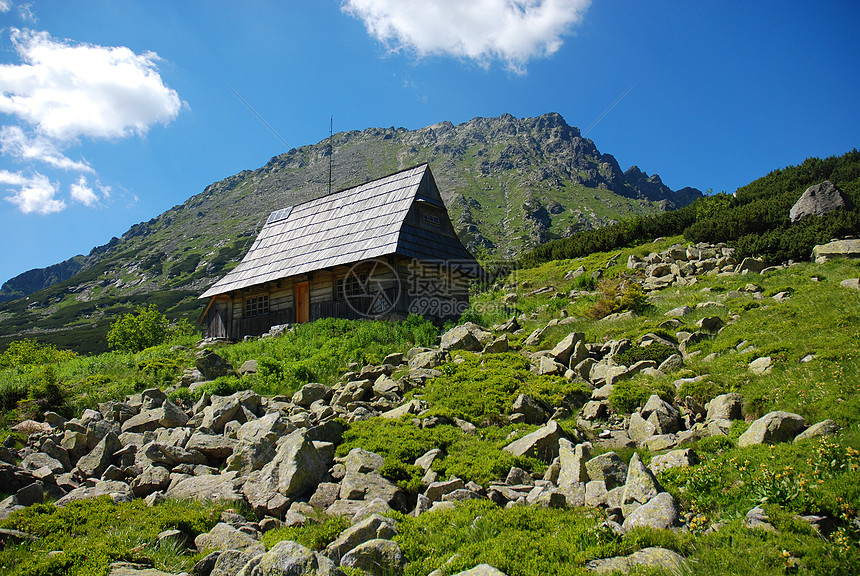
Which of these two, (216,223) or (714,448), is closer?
(714,448)

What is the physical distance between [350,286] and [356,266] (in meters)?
1.10

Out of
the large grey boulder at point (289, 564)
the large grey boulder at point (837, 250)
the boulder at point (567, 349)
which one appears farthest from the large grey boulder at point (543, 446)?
the large grey boulder at point (837, 250)

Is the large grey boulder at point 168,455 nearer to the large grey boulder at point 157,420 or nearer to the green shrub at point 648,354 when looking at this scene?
the large grey boulder at point 157,420

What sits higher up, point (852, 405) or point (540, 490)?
point (852, 405)

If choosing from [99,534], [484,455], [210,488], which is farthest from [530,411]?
[99,534]

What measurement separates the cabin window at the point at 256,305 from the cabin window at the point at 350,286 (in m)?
5.09

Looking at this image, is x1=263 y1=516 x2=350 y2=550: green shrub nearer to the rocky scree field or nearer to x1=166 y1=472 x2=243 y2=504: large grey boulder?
the rocky scree field

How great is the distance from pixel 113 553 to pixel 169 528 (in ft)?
3.24

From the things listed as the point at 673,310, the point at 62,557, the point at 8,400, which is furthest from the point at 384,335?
the point at 62,557

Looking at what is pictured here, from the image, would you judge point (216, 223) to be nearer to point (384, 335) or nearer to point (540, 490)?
point (384, 335)

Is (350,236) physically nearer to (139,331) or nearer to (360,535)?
(360,535)

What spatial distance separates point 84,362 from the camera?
2003 cm

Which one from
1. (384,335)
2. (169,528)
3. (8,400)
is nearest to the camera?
(169,528)

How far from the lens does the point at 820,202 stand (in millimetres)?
22297
